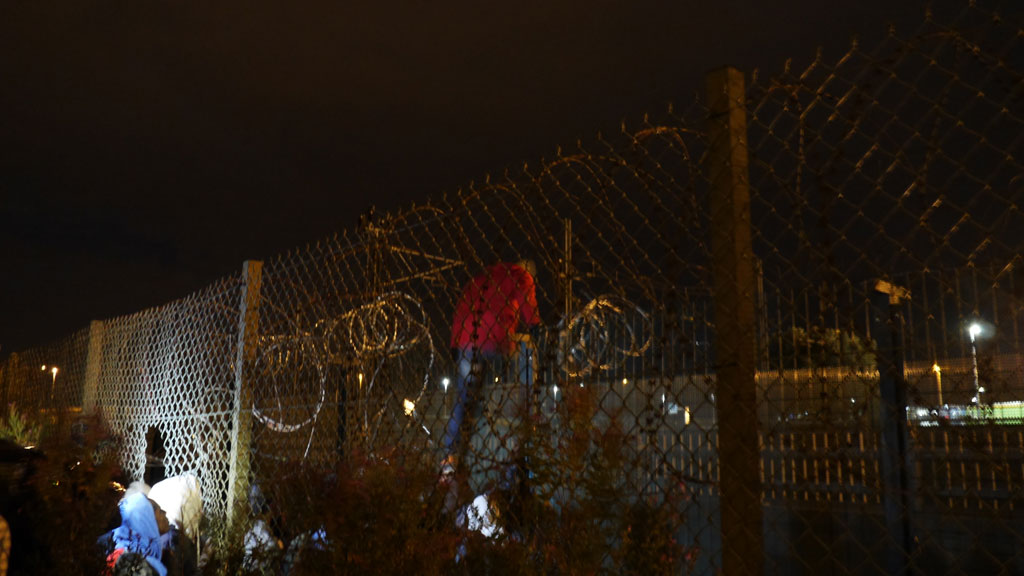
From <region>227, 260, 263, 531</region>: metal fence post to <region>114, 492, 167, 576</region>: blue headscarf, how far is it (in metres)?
0.41

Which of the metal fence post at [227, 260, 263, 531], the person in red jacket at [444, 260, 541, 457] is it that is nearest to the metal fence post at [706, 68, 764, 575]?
the person in red jacket at [444, 260, 541, 457]

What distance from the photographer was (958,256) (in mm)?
1599

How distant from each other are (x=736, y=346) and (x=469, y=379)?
4.51ft

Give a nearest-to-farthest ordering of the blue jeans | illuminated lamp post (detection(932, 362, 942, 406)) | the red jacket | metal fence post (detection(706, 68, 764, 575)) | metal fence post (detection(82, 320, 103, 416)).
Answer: metal fence post (detection(706, 68, 764, 575)) < the red jacket < the blue jeans < illuminated lamp post (detection(932, 362, 942, 406)) < metal fence post (detection(82, 320, 103, 416))

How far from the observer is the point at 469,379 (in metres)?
3.06

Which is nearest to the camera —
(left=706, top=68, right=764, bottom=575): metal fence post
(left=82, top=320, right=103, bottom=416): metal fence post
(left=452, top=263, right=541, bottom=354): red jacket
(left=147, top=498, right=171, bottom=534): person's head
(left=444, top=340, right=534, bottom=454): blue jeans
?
(left=706, top=68, right=764, bottom=575): metal fence post

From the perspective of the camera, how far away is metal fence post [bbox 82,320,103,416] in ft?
24.1

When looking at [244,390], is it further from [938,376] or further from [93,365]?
[938,376]

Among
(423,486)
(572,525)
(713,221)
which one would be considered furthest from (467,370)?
(713,221)

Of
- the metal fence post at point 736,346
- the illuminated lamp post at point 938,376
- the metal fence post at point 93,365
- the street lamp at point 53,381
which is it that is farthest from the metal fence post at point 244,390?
the street lamp at point 53,381

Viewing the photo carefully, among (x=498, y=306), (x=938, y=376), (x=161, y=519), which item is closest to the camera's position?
(x=498, y=306)

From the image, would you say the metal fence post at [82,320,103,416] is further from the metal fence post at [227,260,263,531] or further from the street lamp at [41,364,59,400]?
the metal fence post at [227,260,263,531]

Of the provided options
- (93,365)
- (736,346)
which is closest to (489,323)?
(736,346)

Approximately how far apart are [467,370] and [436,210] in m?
0.66
